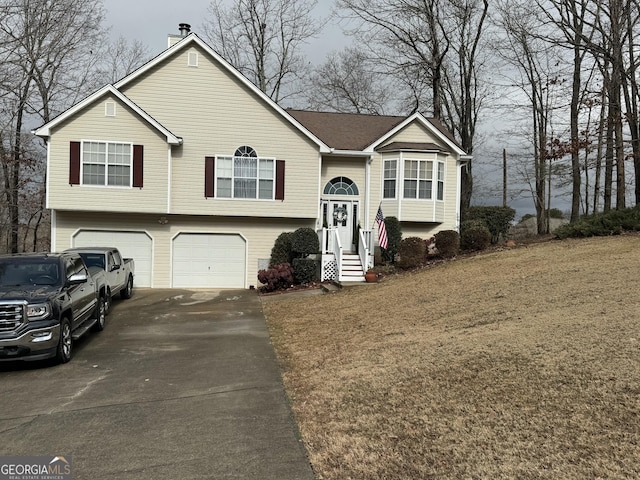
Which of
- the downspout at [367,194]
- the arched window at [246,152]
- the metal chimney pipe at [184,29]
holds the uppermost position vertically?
the metal chimney pipe at [184,29]

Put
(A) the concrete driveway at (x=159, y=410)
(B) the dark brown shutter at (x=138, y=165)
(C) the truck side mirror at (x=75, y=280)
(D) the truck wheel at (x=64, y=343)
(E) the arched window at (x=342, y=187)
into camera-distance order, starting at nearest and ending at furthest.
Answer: (A) the concrete driveway at (x=159, y=410) < (D) the truck wheel at (x=64, y=343) < (C) the truck side mirror at (x=75, y=280) < (B) the dark brown shutter at (x=138, y=165) < (E) the arched window at (x=342, y=187)

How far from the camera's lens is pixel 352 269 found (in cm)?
1797

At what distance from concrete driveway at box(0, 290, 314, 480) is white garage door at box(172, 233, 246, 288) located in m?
8.65

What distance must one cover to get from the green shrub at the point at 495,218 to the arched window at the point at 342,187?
596 centimetres

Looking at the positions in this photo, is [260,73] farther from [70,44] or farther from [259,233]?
[259,233]

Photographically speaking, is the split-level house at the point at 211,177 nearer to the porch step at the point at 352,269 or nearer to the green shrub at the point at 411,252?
the porch step at the point at 352,269

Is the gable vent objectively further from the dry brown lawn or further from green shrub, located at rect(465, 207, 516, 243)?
green shrub, located at rect(465, 207, 516, 243)

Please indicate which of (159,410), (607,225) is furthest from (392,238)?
(159,410)

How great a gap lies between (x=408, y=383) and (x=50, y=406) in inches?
173

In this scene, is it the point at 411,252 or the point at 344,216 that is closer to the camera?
the point at 411,252

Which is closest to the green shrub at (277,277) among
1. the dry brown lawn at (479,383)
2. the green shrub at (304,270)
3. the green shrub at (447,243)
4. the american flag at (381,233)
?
the green shrub at (304,270)

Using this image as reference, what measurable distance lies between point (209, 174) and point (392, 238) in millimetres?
7277

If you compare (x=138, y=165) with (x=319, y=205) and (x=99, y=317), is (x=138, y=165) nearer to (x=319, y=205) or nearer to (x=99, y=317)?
(x=319, y=205)

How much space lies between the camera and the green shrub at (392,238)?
19391 millimetres
